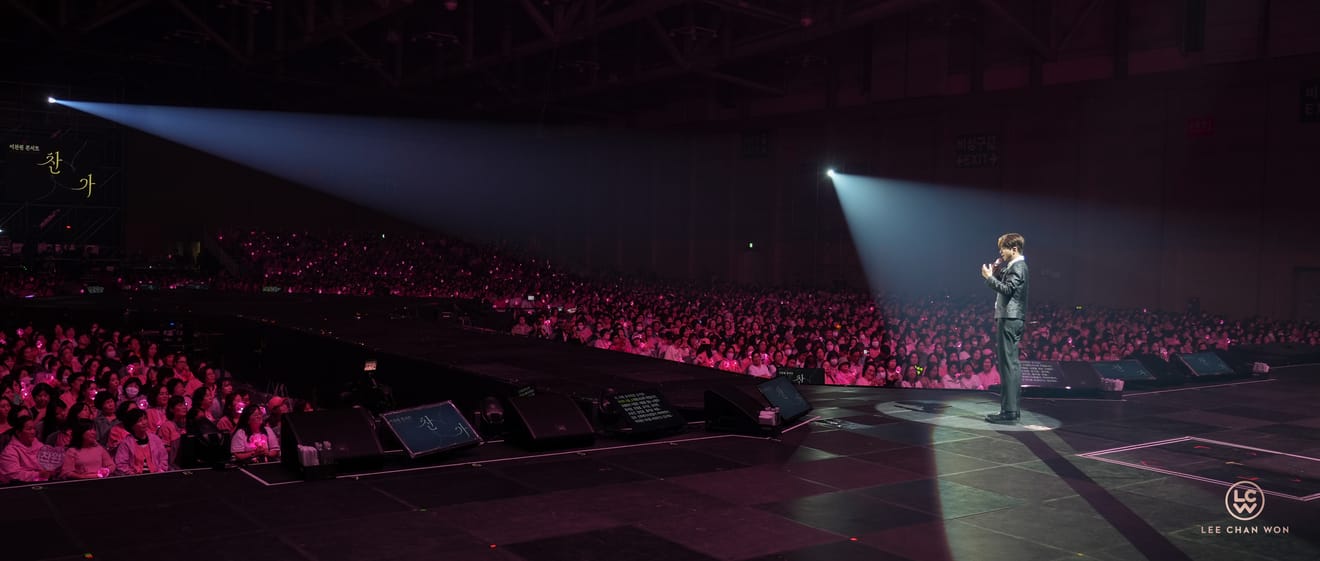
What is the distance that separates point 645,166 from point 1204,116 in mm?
25630

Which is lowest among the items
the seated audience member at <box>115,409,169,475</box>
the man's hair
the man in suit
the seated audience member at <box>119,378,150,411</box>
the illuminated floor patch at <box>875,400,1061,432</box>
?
the seated audience member at <box>115,409,169,475</box>

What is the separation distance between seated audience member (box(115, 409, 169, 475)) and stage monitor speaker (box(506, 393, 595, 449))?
126 inches

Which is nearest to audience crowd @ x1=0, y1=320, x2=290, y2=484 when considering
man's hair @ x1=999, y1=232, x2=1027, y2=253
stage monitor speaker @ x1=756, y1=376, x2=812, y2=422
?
stage monitor speaker @ x1=756, y1=376, x2=812, y2=422

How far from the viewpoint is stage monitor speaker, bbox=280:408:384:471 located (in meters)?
6.77

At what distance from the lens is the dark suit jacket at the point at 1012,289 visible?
28.0 ft

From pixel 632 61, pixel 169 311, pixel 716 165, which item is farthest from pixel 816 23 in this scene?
pixel 169 311

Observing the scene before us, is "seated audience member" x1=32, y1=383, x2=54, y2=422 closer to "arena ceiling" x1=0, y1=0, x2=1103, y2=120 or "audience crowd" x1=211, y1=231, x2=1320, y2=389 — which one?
"audience crowd" x1=211, y1=231, x2=1320, y2=389

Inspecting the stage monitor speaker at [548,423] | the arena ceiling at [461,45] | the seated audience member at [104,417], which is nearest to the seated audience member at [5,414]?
the seated audience member at [104,417]

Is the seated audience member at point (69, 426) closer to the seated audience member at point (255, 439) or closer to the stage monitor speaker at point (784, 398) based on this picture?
the seated audience member at point (255, 439)

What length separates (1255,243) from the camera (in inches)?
1078

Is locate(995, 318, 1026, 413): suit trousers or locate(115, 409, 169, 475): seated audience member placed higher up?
locate(995, 318, 1026, 413): suit trousers

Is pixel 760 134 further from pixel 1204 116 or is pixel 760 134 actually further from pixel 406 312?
pixel 406 312

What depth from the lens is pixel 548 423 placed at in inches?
314

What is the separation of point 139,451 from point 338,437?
2710 mm
